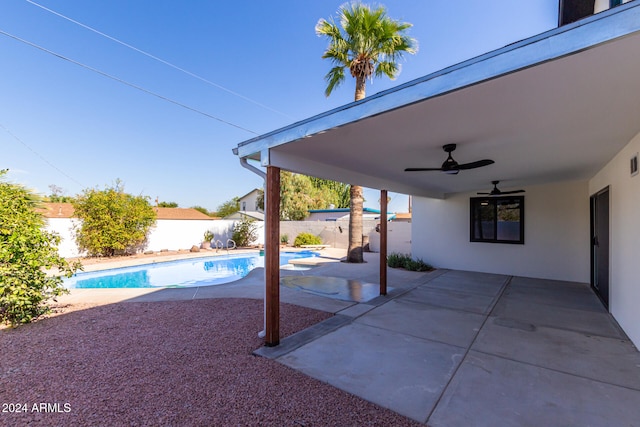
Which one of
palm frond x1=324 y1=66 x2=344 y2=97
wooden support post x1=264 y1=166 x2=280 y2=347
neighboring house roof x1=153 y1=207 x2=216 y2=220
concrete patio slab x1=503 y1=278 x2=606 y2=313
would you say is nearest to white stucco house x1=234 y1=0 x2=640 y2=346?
concrete patio slab x1=503 y1=278 x2=606 y2=313

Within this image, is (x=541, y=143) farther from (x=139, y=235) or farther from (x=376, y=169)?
(x=139, y=235)

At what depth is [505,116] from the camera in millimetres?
2723

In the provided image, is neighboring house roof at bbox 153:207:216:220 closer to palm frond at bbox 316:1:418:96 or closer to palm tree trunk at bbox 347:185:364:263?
palm tree trunk at bbox 347:185:364:263

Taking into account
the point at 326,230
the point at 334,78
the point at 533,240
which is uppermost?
the point at 334,78

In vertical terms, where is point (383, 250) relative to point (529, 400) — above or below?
above

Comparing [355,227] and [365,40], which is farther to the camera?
[355,227]

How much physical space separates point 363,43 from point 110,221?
39.1 feet

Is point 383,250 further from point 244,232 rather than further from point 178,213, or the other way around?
point 178,213

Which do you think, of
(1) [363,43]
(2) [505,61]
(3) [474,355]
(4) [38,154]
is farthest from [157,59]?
(3) [474,355]

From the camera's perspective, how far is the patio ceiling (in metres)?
1.71

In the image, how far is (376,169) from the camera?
521 cm

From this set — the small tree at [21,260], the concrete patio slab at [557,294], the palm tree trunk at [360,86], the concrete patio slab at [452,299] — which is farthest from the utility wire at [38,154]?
the concrete patio slab at [557,294]

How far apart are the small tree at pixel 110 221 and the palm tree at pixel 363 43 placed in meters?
10.1

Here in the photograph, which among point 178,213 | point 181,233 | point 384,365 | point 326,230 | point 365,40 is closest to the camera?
point 384,365
